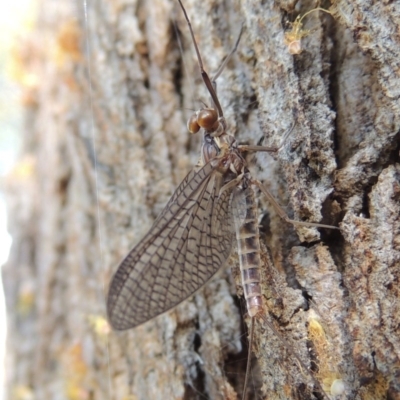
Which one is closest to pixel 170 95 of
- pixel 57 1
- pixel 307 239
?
pixel 307 239

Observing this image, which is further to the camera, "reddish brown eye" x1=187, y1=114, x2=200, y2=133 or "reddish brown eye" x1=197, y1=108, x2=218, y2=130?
A: "reddish brown eye" x1=187, y1=114, x2=200, y2=133

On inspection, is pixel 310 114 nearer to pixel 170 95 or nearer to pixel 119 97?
pixel 170 95

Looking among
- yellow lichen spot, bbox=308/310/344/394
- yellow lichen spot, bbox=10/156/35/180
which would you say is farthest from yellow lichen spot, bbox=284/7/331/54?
yellow lichen spot, bbox=10/156/35/180

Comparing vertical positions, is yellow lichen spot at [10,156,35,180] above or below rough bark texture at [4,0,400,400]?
above

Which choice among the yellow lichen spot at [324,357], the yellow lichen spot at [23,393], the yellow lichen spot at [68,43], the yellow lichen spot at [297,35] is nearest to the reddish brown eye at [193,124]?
the yellow lichen spot at [297,35]

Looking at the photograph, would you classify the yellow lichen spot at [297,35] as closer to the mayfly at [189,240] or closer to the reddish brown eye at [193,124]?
the mayfly at [189,240]

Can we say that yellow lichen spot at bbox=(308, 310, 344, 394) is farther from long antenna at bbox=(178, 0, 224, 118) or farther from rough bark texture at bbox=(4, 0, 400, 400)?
long antenna at bbox=(178, 0, 224, 118)
